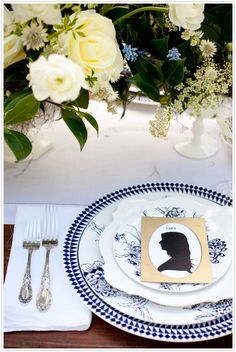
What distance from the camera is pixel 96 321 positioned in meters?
0.65

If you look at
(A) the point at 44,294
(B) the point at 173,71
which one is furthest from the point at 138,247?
(B) the point at 173,71

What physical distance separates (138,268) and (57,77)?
315mm

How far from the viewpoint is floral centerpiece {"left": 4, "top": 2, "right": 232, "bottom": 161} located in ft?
1.85

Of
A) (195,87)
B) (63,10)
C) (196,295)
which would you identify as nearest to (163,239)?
(196,295)

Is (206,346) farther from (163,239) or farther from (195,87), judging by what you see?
(195,87)

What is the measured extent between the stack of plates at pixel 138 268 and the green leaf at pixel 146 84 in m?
0.17

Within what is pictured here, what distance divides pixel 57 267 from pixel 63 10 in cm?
35

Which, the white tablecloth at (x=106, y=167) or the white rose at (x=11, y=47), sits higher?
the white rose at (x=11, y=47)

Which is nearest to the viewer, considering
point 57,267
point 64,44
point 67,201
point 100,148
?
Answer: point 64,44

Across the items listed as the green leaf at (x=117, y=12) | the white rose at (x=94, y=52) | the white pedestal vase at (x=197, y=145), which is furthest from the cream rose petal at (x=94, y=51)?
the white pedestal vase at (x=197, y=145)

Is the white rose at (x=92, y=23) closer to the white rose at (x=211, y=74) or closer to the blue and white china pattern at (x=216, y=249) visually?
the white rose at (x=211, y=74)

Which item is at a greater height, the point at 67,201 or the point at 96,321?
the point at 67,201

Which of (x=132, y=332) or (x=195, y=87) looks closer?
(x=132, y=332)

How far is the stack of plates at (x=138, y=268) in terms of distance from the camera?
614 millimetres
